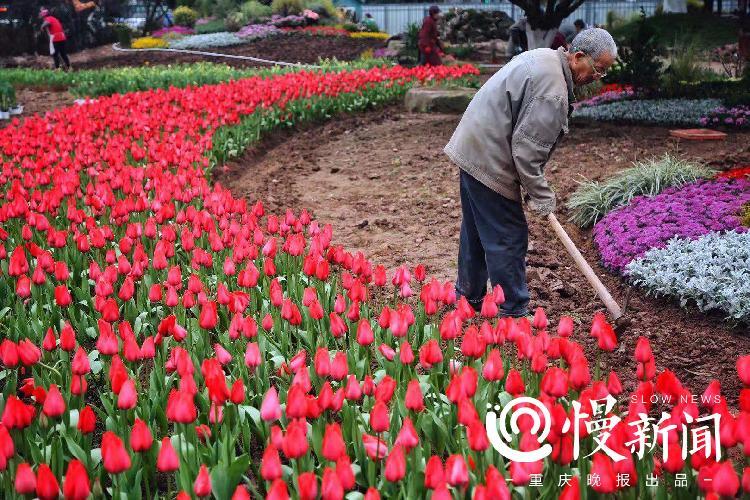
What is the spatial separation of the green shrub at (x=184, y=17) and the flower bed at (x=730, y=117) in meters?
31.6

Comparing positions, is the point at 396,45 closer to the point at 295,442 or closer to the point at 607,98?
the point at 607,98

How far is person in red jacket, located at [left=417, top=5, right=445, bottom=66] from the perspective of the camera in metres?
17.1

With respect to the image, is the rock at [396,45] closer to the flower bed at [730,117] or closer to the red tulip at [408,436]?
the flower bed at [730,117]

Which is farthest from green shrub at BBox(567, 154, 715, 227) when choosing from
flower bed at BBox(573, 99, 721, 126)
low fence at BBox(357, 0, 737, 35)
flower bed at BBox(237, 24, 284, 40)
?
low fence at BBox(357, 0, 737, 35)

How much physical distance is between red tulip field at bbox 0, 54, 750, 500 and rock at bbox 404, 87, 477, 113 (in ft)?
19.9

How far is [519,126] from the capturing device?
157 inches

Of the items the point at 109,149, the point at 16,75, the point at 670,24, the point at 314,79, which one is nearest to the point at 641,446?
the point at 109,149

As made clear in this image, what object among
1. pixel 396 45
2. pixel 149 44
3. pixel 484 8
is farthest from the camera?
pixel 484 8

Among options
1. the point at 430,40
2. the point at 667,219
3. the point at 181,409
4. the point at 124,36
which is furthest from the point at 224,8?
the point at 181,409

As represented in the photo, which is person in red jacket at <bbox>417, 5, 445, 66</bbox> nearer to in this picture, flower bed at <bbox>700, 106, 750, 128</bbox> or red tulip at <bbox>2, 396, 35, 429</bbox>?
flower bed at <bbox>700, 106, 750, 128</bbox>

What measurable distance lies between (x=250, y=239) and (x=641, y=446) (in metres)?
2.98

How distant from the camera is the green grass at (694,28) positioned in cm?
2450

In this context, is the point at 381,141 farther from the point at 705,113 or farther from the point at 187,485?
the point at 187,485

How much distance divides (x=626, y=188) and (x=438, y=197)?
1.84 m
